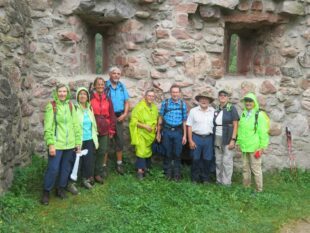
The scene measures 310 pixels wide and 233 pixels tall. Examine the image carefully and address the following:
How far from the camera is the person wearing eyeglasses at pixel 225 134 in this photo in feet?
18.3

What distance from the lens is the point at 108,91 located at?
5734 millimetres

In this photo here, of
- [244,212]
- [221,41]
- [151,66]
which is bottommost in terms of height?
[244,212]

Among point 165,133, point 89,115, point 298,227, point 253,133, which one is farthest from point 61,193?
point 298,227

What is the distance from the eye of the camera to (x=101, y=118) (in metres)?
5.42

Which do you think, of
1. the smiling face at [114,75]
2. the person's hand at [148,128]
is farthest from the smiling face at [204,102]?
Answer: the smiling face at [114,75]

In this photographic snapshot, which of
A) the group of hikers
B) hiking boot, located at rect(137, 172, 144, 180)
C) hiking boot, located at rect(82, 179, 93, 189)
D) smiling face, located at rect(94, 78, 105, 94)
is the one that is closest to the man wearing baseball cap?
the group of hikers

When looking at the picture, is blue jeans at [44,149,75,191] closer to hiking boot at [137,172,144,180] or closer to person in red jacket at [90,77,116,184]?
person in red jacket at [90,77,116,184]

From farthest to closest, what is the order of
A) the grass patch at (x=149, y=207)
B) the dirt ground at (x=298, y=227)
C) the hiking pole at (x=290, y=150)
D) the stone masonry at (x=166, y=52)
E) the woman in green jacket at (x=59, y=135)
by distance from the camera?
the hiking pole at (x=290, y=150)
the stone masonry at (x=166, y=52)
the woman in green jacket at (x=59, y=135)
the dirt ground at (x=298, y=227)
the grass patch at (x=149, y=207)

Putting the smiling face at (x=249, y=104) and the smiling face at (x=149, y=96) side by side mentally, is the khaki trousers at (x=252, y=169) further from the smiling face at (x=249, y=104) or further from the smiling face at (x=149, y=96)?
the smiling face at (x=149, y=96)

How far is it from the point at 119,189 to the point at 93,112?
1097 mm

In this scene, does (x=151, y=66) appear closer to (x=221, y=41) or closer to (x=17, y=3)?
(x=221, y=41)

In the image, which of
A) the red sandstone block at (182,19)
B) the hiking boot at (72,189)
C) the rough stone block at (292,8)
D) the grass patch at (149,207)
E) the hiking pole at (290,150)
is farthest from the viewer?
the hiking pole at (290,150)

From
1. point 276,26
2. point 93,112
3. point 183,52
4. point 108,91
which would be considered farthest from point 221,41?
point 93,112

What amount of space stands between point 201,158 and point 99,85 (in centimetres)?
180
